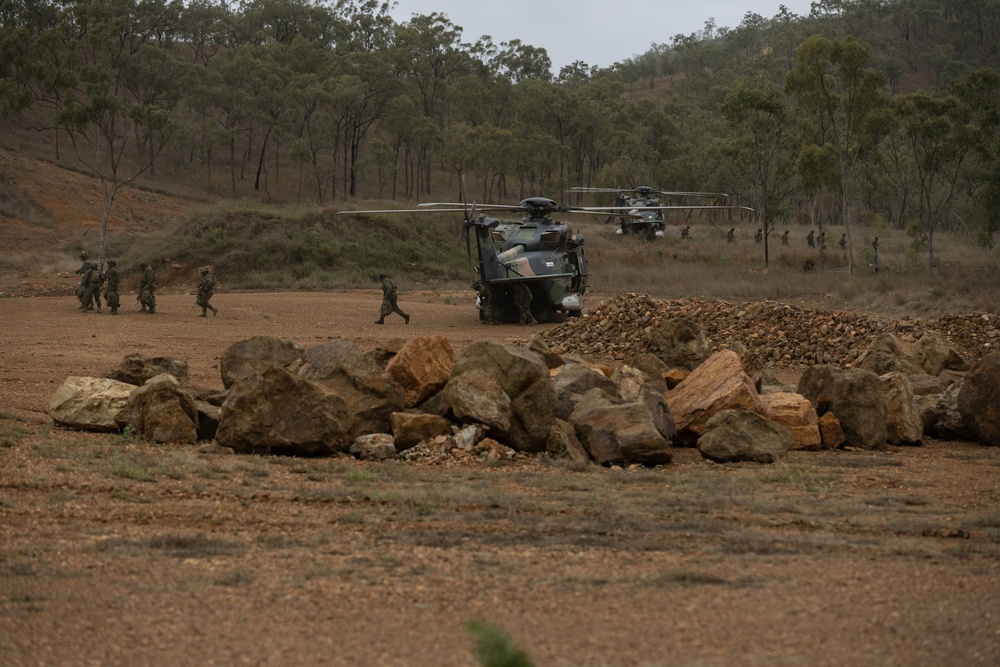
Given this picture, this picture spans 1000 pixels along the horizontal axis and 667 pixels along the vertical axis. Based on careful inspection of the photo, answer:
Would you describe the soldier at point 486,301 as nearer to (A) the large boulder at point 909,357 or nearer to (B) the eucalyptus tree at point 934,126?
(A) the large boulder at point 909,357

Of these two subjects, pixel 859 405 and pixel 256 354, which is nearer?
pixel 859 405

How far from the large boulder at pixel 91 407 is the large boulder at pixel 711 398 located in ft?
17.6

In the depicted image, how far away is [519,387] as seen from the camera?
407 inches

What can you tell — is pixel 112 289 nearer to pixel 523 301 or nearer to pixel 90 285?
pixel 90 285

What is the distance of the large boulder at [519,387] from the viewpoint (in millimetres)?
10180

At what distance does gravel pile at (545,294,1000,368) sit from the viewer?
59.8 feet

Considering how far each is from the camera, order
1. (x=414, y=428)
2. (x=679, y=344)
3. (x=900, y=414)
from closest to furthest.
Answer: (x=414, y=428) < (x=900, y=414) < (x=679, y=344)

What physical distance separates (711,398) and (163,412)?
5.21 metres

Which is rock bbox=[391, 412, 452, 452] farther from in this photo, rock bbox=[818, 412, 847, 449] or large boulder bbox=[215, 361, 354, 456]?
rock bbox=[818, 412, 847, 449]

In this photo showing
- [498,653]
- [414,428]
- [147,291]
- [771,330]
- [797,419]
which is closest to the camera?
[498,653]

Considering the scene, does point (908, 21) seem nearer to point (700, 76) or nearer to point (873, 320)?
point (700, 76)

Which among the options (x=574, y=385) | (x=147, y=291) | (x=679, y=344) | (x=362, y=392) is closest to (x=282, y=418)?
(x=362, y=392)

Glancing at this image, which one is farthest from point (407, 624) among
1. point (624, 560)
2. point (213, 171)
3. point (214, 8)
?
point (214, 8)

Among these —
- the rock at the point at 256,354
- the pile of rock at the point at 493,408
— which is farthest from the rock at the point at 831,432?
the rock at the point at 256,354
